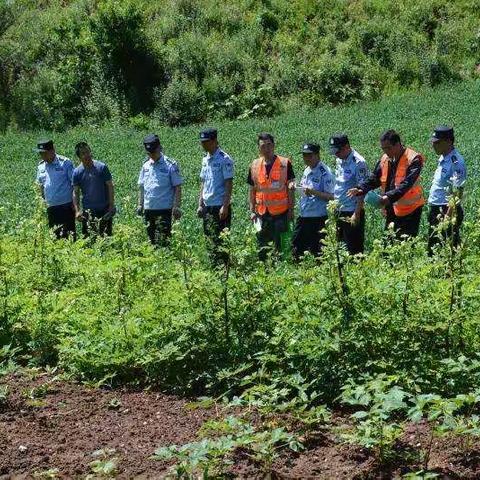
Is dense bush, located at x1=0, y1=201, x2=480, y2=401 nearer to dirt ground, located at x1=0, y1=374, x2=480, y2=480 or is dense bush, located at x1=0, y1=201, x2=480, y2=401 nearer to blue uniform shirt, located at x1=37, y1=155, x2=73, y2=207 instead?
dirt ground, located at x1=0, y1=374, x2=480, y2=480

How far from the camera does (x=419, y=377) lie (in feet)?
17.8

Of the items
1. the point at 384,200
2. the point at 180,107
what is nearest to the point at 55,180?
the point at 384,200

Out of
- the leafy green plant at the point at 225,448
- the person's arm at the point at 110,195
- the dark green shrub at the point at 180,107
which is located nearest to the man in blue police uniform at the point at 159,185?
the person's arm at the point at 110,195

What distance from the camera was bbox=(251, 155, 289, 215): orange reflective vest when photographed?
1016 cm

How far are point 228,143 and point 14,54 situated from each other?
19048 mm

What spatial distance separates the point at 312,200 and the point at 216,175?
1.20 m

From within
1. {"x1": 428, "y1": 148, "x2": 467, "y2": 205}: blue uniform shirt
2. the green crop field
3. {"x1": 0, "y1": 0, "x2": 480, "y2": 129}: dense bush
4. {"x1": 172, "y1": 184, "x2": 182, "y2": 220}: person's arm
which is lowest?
the green crop field

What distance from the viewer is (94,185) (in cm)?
1161

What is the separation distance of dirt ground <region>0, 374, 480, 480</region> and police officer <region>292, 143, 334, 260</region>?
14.3 feet

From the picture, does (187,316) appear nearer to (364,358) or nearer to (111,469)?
(364,358)

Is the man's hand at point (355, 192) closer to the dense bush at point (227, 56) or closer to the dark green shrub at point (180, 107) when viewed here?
the dense bush at point (227, 56)

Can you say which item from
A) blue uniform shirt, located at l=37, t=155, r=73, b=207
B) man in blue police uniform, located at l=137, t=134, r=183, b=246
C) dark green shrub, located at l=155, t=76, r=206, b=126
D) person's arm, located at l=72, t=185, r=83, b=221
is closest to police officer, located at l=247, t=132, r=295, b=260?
man in blue police uniform, located at l=137, t=134, r=183, b=246

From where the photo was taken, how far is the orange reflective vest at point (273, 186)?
10.2 meters

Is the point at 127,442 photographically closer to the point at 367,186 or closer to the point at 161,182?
the point at 367,186
